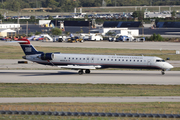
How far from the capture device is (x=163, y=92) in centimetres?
2847

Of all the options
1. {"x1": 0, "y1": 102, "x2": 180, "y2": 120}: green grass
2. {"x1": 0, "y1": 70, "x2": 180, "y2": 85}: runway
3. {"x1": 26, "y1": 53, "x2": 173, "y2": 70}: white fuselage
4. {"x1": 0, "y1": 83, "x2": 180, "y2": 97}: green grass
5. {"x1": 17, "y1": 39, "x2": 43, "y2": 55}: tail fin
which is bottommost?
{"x1": 0, "y1": 102, "x2": 180, "y2": 120}: green grass

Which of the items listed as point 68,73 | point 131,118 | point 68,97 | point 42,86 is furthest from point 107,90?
point 68,73

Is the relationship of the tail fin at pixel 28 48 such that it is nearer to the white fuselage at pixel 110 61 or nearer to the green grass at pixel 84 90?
the white fuselage at pixel 110 61

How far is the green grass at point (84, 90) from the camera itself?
27.2 m

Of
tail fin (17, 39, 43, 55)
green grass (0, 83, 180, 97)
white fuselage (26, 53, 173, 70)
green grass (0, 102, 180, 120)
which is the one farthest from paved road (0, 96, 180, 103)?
tail fin (17, 39, 43, 55)

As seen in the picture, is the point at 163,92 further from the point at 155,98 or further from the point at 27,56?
the point at 27,56

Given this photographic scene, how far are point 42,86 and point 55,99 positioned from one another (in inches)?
259

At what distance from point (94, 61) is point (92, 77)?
2.64 metres

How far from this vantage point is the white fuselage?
124ft

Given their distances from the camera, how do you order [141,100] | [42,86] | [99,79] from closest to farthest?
[141,100] < [42,86] < [99,79]

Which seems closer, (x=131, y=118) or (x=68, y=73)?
(x=131, y=118)

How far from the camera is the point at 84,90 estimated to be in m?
29.2

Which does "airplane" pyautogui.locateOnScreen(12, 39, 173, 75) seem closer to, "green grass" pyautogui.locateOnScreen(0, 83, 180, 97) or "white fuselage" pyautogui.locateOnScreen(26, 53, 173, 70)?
"white fuselage" pyautogui.locateOnScreen(26, 53, 173, 70)

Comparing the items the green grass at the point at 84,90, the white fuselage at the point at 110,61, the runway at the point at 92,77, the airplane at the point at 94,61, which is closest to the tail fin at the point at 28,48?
the airplane at the point at 94,61
